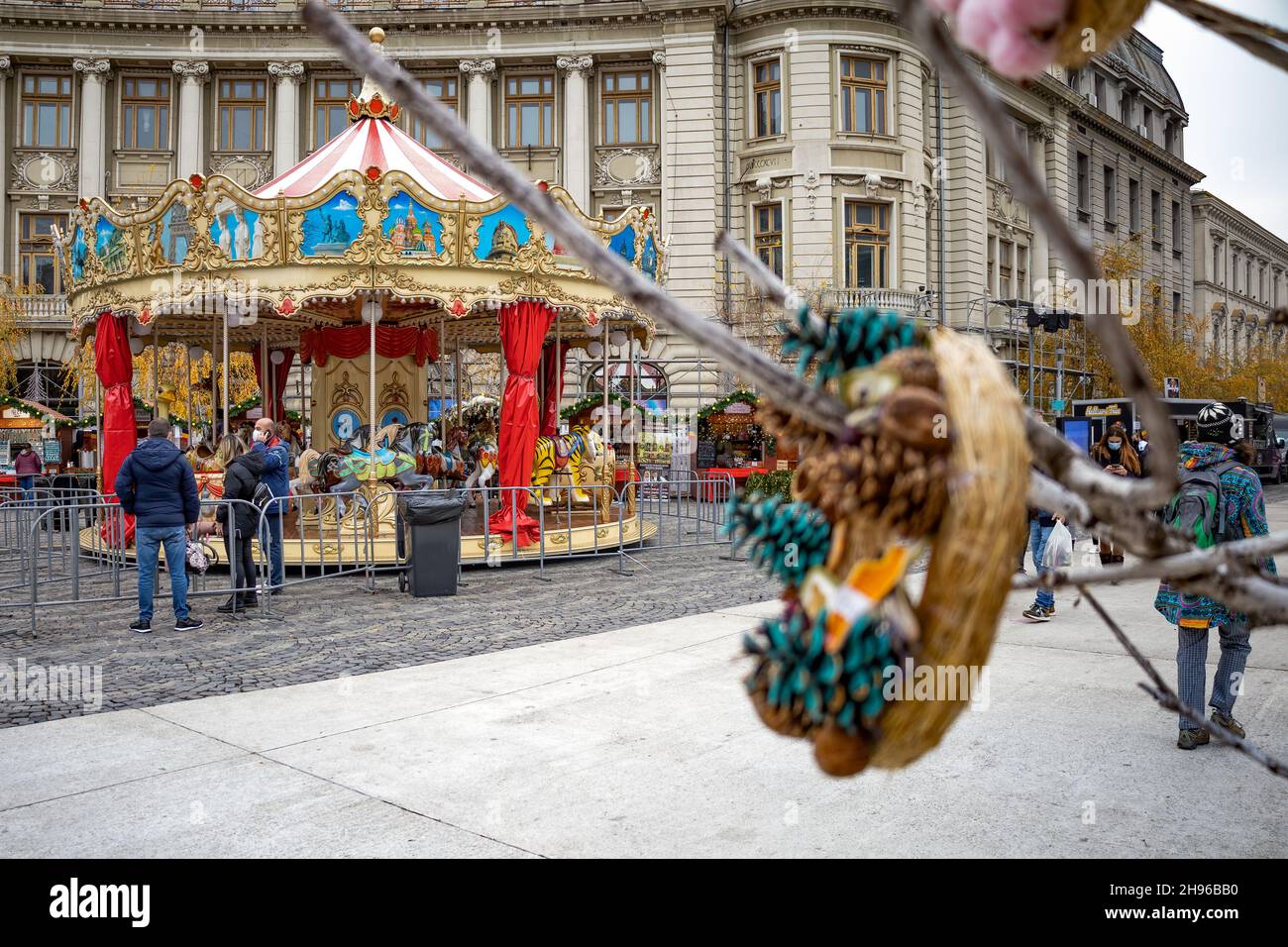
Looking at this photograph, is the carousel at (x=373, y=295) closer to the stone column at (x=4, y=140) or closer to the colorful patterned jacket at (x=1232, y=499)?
the colorful patterned jacket at (x=1232, y=499)

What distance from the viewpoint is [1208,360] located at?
43344 mm

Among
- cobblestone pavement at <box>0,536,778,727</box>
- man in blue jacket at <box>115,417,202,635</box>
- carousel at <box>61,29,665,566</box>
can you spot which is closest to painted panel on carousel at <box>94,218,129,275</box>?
carousel at <box>61,29,665,566</box>

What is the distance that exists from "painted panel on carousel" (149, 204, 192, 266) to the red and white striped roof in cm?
107

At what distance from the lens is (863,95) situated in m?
→ 33.9

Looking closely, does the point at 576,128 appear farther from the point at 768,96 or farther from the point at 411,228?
the point at 411,228

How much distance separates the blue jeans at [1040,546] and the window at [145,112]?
109ft

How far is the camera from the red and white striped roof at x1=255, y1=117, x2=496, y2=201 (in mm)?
15211

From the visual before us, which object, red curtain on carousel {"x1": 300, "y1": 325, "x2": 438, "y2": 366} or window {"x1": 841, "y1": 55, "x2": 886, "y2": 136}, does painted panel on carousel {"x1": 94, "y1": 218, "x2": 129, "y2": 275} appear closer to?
red curtain on carousel {"x1": 300, "y1": 325, "x2": 438, "y2": 366}

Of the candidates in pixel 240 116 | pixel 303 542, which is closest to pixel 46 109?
pixel 240 116

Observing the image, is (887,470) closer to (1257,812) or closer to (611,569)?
(1257,812)

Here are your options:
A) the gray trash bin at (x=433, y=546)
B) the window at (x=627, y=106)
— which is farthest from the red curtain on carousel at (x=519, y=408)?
the window at (x=627, y=106)

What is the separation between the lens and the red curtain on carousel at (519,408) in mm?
14672

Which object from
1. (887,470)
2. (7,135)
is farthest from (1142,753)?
(7,135)

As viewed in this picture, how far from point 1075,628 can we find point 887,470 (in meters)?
9.38
